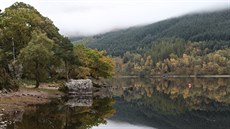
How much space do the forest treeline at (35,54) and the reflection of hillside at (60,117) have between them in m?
13.8

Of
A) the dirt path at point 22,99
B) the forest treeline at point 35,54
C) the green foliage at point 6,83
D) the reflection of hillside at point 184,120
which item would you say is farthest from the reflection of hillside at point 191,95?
the green foliage at point 6,83

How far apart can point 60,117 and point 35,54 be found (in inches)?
1284

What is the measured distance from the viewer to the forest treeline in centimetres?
8425

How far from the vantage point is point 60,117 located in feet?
174

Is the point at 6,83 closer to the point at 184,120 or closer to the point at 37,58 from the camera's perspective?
the point at 37,58

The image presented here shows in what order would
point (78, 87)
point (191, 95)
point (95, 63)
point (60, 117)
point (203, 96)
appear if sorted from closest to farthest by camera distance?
point (60, 117) → point (78, 87) → point (203, 96) → point (191, 95) → point (95, 63)

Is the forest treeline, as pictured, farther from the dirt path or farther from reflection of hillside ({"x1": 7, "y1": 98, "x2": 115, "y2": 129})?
reflection of hillside ({"x1": 7, "y1": 98, "x2": 115, "y2": 129})

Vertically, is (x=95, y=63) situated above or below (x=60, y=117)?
below

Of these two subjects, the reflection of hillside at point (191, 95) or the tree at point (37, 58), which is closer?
the reflection of hillside at point (191, 95)

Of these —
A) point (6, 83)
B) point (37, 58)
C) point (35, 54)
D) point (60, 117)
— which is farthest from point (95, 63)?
point (60, 117)

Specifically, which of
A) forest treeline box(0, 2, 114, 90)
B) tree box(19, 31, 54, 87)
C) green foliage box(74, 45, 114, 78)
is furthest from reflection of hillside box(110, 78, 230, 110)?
tree box(19, 31, 54, 87)

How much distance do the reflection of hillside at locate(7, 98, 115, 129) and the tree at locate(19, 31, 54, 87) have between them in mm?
18956

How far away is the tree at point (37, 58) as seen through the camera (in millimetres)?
83500

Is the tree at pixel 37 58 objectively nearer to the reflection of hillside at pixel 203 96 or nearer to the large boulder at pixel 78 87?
the large boulder at pixel 78 87
